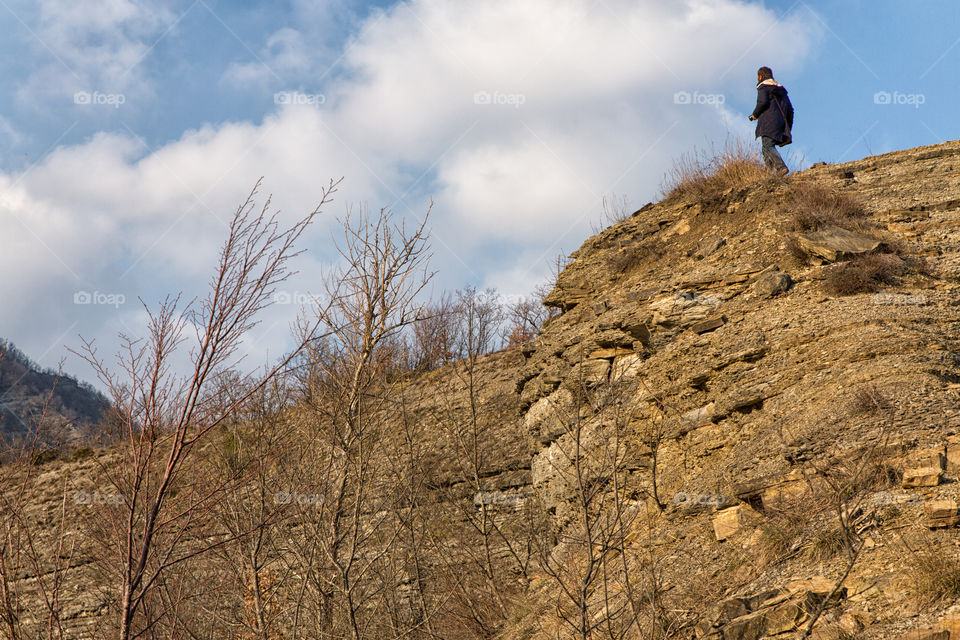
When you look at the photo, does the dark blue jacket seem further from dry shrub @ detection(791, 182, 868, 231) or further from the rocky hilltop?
dry shrub @ detection(791, 182, 868, 231)

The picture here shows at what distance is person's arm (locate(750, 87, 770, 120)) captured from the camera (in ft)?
35.9

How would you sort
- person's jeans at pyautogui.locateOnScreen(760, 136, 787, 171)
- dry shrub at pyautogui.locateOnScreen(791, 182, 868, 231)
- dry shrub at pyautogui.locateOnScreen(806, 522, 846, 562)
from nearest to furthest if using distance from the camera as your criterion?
1. dry shrub at pyautogui.locateOnScreen(806, 522, 846, 562)
2. dry shrub at pyautogui.locateOnScreen(791, 182, 868, 231)
3. person's jeans at pyautogui.locateOnScreen(760, 136, 787, 171)

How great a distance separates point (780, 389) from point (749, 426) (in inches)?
19.1

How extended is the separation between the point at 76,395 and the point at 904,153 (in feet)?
117

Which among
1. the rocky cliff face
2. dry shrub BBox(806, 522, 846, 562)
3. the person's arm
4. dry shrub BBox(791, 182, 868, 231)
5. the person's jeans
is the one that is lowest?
dry shrub BBox(806, 522, 846, 562)

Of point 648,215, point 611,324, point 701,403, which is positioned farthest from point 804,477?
point 648,215

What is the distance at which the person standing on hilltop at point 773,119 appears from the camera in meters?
10.9

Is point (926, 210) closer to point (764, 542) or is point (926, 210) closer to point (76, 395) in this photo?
point (764, 542)

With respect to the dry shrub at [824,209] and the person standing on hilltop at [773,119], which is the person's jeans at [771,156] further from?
the dry shrub at [824,209]

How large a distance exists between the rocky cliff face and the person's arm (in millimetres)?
1275

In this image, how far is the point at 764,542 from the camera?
5.87m

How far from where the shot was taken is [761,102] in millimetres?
10969

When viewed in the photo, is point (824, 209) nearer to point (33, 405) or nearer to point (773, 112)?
point (773, 112)

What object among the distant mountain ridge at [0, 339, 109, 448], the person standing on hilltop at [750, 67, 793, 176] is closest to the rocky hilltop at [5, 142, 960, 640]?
the person standing on hilltop at [750, 67, 793, 176]
